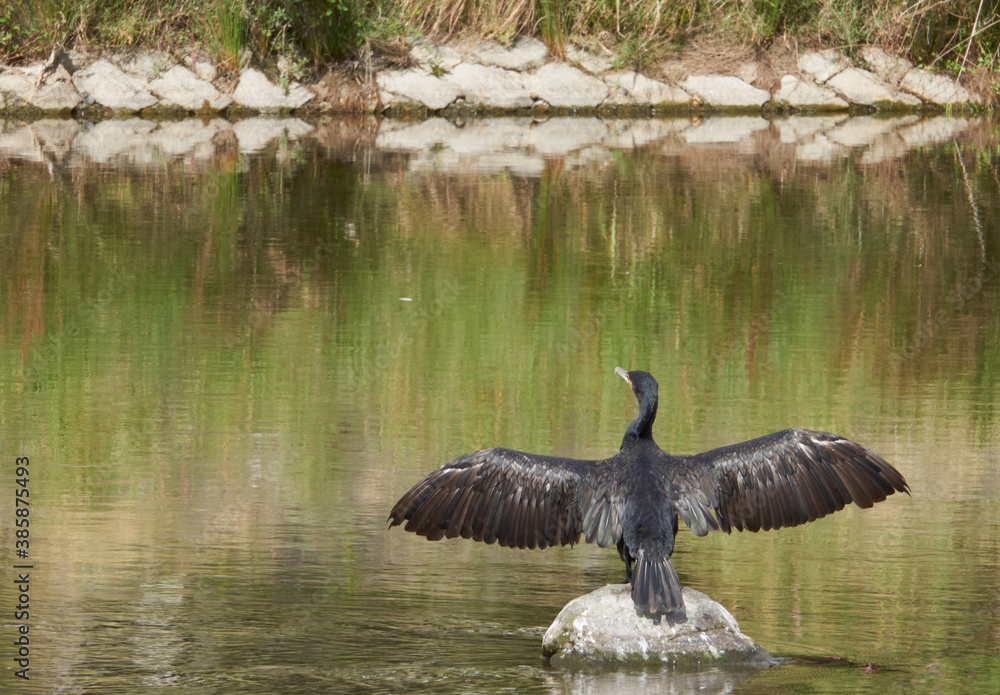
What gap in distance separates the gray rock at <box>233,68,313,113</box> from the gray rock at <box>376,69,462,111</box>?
42.1 inches

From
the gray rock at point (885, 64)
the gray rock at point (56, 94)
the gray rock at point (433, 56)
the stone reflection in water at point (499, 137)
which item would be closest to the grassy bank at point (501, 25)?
the gray rock at point (885, 64)

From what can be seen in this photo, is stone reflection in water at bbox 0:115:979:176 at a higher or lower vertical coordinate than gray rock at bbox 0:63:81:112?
lower

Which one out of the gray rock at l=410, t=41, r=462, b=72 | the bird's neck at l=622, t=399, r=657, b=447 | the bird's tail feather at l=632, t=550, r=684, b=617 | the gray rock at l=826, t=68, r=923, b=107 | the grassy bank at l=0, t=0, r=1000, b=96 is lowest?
the bird's tail feather at l=632, t=550, r=684, b=617

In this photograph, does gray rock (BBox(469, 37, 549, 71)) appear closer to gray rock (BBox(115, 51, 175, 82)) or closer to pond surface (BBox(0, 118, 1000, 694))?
gray rock (BBox(115, 51, 175, 82))

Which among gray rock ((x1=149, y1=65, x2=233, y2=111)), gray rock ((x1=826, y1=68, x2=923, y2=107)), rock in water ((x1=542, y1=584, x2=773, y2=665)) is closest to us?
rock in water ((x1=542, y1=584, x2=773, y2=665))

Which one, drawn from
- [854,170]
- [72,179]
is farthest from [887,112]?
[72,179]

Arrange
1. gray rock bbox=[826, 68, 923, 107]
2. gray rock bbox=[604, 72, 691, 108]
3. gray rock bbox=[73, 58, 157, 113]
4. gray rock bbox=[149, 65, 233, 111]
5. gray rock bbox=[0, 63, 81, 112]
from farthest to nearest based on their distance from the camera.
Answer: gray rock bbox=[826, 68, 923, 107] → gray rock bbox=[604, 72, 691, 108] → gray rock bbox=[149, 65, 233, 111] → gray rock bbox=[73, 58, 157, 113] → gray rock bbox=[0, 63, 81, 112]

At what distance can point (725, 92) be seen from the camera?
826 inches

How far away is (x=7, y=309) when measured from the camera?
29.1 feet

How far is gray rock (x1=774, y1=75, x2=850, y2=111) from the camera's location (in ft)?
69.0

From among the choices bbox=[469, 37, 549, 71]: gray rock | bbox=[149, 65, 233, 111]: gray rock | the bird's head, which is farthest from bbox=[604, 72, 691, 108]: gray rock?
the bird's head

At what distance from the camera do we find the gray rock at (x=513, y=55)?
68.9 feet

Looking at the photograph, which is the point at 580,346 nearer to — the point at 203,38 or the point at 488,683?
the point at 488,683

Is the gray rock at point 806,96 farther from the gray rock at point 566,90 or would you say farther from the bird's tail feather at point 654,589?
the bird's tail feather at point 654,589
